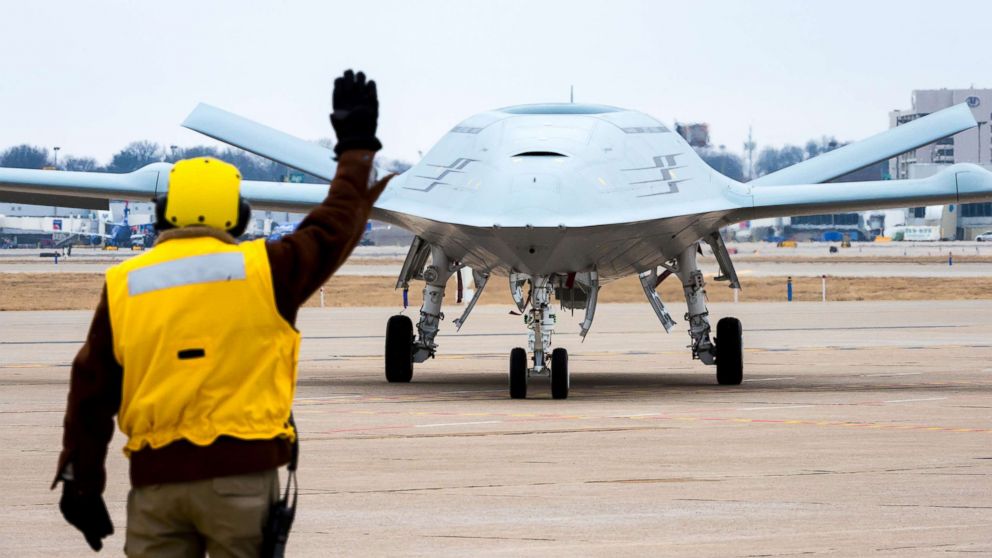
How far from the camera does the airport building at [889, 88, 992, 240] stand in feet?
518

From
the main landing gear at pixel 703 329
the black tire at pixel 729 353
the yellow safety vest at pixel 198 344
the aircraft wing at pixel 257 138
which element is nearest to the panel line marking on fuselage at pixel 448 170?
Answer: the main landing gear at pixel 703 329

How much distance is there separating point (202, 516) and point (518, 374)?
13407 mm

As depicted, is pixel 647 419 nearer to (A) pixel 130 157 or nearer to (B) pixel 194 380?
(B) pixel 194 380

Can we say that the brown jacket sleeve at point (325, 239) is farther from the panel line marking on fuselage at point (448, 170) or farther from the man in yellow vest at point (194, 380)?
the panel line marking on fuselage at point (448, 170)

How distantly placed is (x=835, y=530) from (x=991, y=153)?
182 meters

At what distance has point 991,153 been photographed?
18225 centimetres

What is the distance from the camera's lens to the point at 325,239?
5.67 m

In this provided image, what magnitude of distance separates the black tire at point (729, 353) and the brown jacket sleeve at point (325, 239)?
52.6 feet

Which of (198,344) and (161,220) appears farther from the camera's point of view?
(161,220)

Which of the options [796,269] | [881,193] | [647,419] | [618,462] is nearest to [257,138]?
[881,193]

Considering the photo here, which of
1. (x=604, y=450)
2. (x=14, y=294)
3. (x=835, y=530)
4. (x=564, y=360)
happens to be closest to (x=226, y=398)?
(x=835, y=530)

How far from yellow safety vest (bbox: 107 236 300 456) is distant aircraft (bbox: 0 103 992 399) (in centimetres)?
1220

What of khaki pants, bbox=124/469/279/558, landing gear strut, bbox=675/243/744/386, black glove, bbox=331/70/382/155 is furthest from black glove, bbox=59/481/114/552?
landing gear strut, bbox=675/243/744/386

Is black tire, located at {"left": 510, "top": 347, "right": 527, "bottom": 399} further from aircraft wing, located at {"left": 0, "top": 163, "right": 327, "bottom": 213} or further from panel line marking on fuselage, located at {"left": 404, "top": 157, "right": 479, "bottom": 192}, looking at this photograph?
aircraft wing, located at {"left": 0, "top": 163, "right": 327, "bottom": 213}
